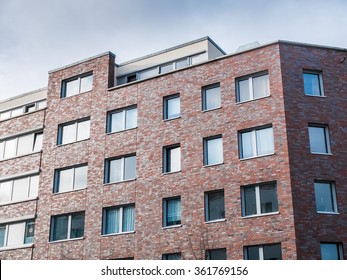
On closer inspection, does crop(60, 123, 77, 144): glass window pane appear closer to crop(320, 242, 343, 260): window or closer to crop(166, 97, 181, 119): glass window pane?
crop(166, 97, 181, 119): glass window pane

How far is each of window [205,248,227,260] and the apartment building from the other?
0.16 feet

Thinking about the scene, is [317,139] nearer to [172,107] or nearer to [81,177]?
[172,107]

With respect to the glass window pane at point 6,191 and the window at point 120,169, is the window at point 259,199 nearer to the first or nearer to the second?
the window at point 120,169

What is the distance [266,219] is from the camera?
25.1 meters

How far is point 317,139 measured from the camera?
26.7m

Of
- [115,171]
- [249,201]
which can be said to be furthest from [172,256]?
[115,171]

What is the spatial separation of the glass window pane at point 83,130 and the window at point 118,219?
517cm

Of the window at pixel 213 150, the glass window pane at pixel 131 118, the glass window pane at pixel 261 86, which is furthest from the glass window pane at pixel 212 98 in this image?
the glass window pane at pixel 131 118

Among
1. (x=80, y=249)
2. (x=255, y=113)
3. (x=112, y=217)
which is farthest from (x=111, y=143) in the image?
(x=255, y=113)

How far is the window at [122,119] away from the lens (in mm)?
31562

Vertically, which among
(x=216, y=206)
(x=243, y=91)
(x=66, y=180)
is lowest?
(x=216, y=206)

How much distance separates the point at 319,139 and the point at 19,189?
62.4ft

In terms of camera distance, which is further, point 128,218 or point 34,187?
point 34,187

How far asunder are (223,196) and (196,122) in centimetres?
447
